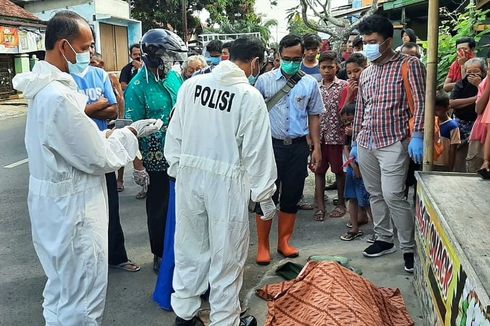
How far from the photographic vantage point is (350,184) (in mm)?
4574

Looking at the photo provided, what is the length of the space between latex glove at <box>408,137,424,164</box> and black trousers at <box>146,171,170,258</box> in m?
1.83

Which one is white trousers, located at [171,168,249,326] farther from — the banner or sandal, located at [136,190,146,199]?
the banner

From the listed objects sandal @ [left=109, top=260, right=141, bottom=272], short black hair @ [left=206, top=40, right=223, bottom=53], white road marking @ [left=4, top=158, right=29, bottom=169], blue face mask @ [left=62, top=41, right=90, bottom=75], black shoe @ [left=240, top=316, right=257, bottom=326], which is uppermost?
short black hair @ [left=206, top=40, right=223, bottom=53]

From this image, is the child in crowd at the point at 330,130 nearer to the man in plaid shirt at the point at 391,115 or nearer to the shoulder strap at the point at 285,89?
the shoulder strap at the point at 285,89

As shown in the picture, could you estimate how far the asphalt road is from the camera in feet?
11.0

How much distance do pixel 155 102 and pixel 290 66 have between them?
1.16 metres

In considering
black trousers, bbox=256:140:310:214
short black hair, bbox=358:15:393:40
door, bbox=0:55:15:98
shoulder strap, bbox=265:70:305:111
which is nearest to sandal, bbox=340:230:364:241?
black trousers, bbox=256:140:310:214

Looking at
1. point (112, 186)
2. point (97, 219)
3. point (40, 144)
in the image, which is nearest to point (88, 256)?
point (97, 219)

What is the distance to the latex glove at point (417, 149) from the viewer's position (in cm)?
344

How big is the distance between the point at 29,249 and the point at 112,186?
47.7 inches

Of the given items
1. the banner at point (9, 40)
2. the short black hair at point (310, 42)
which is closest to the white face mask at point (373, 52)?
the short black hair at point (310, 42)

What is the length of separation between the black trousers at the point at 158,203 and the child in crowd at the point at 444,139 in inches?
86.5

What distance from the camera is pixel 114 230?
13.1 ft

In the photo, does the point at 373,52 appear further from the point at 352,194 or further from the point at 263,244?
the point at 263,244
